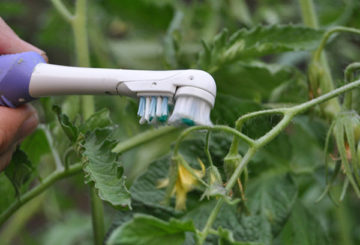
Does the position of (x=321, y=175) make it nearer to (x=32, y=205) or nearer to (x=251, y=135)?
(x=251, y=135)

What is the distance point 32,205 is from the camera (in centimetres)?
89

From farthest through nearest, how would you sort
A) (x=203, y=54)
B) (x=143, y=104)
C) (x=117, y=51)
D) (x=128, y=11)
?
(x=117, y=51)
(x=128, y=11)
(x=203, y=54)
(x=143, y=104)

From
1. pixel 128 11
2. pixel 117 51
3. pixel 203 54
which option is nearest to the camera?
pixel 203 54

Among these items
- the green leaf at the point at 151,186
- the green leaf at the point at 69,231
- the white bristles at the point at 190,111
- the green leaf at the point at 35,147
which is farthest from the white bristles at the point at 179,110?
the green leaf at the point at 69,231

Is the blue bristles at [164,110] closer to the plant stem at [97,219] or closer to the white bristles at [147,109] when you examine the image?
the white bristles at [147,109]

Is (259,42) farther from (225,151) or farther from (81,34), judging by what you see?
(81,34)

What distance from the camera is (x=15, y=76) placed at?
382 mm

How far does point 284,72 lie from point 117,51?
1.80 feet

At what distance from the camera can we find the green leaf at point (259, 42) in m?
0.49

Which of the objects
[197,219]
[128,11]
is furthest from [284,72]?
[128,11]

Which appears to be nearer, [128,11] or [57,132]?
[57,132]

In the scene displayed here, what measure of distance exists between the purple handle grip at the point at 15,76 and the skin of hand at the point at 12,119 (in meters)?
0.01

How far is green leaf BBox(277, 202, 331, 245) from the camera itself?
558 mm

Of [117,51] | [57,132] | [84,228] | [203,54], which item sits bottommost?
[84,228]
